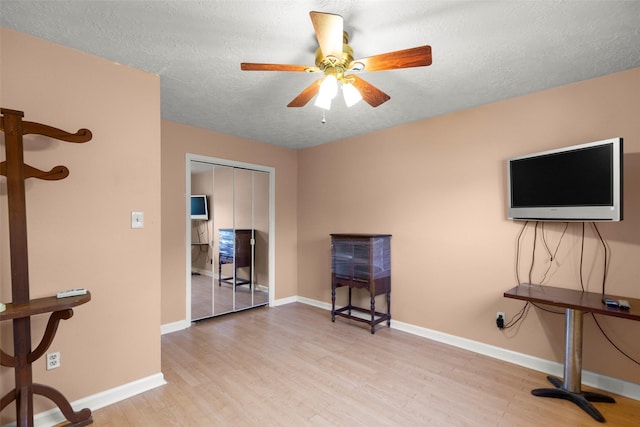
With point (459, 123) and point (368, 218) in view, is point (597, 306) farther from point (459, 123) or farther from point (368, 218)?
point (368, 218)

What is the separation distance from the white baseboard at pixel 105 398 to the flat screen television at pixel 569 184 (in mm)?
3301

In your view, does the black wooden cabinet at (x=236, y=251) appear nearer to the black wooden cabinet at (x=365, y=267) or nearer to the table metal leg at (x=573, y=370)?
the black wooden cabinet at (x=365, y=267)

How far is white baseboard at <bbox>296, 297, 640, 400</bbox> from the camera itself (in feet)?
7.27

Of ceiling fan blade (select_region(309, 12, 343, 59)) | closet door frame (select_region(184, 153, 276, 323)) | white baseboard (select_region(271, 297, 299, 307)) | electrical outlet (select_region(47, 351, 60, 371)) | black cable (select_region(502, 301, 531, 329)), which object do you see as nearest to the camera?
ceiling fan blade (select_region(309, 12, 343, 59))

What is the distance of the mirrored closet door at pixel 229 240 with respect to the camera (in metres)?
3.80

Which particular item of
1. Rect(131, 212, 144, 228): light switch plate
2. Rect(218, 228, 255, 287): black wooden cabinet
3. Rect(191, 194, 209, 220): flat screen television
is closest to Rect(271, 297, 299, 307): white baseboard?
Rect(218, 228, 255, 287): black wooden cabinet

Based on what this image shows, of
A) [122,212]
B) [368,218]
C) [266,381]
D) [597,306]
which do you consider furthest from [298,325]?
[597,306]

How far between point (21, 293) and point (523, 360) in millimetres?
3758

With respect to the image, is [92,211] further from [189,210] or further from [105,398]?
[189,210]

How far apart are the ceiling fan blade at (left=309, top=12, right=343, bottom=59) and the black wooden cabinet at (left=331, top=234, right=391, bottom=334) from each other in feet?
7.23

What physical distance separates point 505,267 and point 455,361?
993 mm

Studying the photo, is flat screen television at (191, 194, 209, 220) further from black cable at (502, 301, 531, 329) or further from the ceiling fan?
black cable at (502, 301, 531, 329)

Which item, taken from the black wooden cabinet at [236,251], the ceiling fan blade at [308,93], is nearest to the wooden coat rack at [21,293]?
the ceiling fan blade at [308,93]

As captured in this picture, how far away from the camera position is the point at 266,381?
2.41 meters
